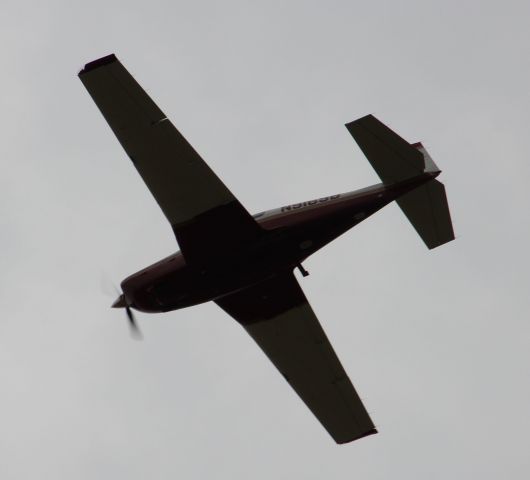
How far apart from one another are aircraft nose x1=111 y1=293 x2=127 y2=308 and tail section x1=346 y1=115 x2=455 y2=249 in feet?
20.4

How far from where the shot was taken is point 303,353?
24.4 meters

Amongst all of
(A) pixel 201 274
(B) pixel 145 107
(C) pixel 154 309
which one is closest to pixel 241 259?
(A) pixel 201 274

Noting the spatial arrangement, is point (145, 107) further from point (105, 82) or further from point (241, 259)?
point (241, 259)

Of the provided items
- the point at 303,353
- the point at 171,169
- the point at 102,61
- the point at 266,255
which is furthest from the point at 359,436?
the point at 102,61

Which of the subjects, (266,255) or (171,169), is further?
(266,255)

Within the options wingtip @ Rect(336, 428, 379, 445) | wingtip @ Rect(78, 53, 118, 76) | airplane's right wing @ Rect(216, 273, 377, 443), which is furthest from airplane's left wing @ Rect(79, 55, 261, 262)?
wingtip @ Rect(336, 428, 379, 445)

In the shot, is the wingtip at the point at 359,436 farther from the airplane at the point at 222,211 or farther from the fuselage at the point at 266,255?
the fuselage at the point at 266,255

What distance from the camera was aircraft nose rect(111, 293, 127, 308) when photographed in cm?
2281

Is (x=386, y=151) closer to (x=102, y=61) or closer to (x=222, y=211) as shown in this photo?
(x=222, y=211)

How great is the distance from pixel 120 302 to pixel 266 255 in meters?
3.58

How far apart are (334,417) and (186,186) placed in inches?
283

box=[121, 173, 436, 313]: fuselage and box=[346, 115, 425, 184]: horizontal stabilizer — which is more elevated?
box=[346, 115, 425, 184]: horizontal stabilizer

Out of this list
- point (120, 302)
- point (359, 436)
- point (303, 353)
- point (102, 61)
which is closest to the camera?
point (102, 61)

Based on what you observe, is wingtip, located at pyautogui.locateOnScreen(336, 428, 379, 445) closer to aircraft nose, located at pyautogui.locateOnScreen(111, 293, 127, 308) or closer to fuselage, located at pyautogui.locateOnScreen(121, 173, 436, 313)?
fuselage, located at pyautogui.locateOnScreen(121, 173, 436, 313)
